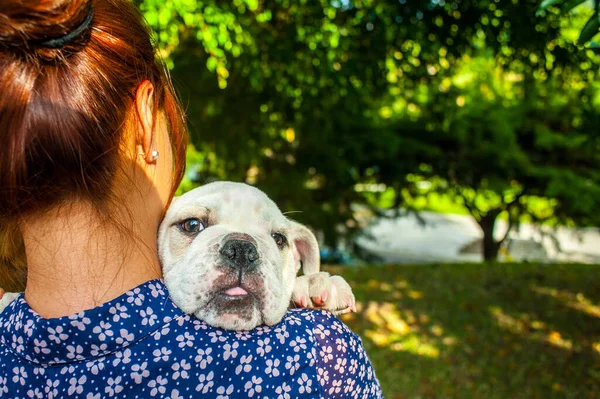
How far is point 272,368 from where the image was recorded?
1636 millimetres

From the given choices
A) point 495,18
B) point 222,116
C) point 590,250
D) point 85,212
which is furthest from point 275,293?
point 590,250

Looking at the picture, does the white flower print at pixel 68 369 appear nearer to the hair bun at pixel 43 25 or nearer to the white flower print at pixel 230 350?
the white flower print at pixel 230 350

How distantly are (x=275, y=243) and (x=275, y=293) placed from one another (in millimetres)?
397

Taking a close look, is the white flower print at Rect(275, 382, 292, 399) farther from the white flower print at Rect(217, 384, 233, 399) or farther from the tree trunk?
the tree trunk

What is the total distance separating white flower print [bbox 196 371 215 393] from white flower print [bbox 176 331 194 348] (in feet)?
0.32

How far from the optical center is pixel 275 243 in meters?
2.43

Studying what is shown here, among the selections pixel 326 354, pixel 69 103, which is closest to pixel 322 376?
pixel 326 354

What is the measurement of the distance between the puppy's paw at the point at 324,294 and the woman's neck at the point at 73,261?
967 mm

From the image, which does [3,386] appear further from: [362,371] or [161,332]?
[362,371]

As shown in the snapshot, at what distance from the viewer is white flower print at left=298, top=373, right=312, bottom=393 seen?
165cm

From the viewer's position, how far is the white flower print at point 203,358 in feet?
Answer: 5.22

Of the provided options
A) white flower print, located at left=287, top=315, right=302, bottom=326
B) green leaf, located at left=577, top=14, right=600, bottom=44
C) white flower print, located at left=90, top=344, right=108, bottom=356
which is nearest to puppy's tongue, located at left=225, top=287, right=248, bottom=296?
white flower print, located at left=287, top=315, right=302, bottom=326

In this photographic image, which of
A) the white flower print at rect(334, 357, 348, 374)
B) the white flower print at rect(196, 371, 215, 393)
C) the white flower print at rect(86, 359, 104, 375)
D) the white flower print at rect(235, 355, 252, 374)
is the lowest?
the white flower print at rect(334, 357, 348, 374)

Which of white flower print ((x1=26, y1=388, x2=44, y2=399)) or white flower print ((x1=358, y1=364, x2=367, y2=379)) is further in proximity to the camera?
white flower print ((x1=358, y1=364, x2=367, y2=379))
